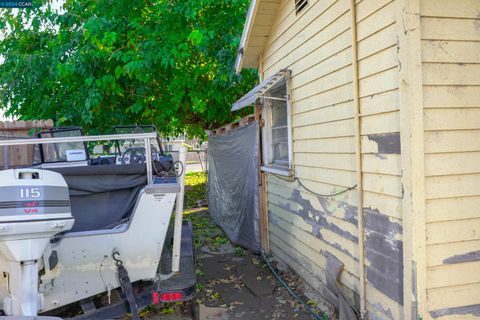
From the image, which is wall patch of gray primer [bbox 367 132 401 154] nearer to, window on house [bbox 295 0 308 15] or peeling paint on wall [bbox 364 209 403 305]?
peeling paint on wall [bbox 364 209 403 305]

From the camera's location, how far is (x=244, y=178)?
771 cm

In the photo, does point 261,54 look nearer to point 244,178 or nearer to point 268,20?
point 268,20

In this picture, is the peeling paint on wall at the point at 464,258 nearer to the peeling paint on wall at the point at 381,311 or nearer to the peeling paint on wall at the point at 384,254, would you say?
the peeling paint on wall at the point at 384,254

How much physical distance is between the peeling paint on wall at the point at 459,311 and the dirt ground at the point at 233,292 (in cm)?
186

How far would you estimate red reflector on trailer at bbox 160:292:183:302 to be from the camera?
376 cm

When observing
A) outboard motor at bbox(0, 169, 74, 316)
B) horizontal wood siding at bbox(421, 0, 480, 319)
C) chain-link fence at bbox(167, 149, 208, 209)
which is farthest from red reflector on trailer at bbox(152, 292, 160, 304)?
chain-link fence at bbox(167, 149, 208, 209)

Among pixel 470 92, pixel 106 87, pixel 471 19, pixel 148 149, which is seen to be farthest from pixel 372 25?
pixel 106 87

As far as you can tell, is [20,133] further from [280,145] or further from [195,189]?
[195,189]

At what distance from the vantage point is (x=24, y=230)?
2.81m

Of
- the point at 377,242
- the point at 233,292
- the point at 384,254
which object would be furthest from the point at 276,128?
the point at 384,254

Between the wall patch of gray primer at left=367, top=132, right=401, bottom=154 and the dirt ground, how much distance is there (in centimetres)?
222

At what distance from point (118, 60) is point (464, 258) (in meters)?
7.41

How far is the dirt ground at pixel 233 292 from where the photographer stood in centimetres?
468

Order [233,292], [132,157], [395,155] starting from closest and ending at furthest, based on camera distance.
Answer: [395,155] < [233,292] < [132,157]
